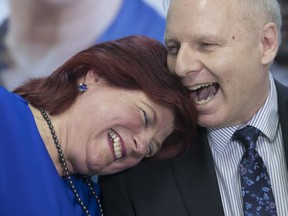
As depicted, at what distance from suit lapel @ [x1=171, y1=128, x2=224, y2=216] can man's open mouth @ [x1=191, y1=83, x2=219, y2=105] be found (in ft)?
0.51

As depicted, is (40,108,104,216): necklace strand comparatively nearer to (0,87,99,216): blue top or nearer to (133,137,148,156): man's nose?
(0,87,99,216): blue top

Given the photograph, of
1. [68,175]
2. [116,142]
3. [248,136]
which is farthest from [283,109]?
[68,175]

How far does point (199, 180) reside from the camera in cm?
124

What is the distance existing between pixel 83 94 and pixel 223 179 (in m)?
0.47

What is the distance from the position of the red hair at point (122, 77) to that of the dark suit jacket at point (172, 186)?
123mm

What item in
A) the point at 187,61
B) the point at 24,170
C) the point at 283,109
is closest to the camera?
the point at 24,170

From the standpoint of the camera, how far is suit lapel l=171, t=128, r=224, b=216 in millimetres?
1194

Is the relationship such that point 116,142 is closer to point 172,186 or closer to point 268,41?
point 172,186

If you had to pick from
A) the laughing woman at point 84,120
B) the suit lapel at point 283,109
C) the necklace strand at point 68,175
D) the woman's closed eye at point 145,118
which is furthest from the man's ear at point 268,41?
the necklace strand at point 68,175

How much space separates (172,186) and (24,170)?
43cm

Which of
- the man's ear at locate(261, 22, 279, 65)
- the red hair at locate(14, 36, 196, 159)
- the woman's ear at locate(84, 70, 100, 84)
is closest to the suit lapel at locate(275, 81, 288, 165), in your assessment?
the man's ear at locate(261, 22, 279, 65)

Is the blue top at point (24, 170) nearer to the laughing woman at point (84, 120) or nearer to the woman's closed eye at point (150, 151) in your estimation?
the laughing woman at point (84, 120)

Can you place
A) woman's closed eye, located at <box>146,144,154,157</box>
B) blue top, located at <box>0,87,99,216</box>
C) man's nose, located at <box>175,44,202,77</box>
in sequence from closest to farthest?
blue top, located at <box>0,87,99,216</box>, man's nose, located at <box>175,44,202,77</box>, woman's closed eye, located at <box>146,144,154,157</box>

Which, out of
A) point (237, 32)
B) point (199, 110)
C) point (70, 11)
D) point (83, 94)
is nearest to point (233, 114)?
point (199, 110)
